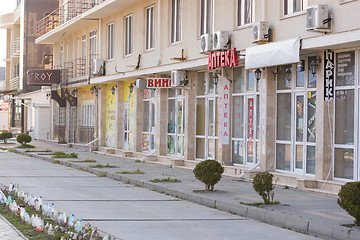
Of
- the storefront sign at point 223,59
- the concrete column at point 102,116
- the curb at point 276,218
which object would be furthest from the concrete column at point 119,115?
the curb at point 276,218

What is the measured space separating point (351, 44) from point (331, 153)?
273cm

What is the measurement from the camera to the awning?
14891mm

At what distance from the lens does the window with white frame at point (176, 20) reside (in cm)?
2328

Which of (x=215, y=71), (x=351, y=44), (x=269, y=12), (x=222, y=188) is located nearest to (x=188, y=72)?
(x=215, y=71)

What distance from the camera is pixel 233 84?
1969 cm

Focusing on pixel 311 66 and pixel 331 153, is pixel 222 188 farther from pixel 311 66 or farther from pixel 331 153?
pixel 311 66

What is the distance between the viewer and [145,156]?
2534 centimetres

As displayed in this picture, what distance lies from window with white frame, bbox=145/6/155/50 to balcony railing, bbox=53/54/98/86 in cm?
707

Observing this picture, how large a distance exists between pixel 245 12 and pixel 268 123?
3607mm

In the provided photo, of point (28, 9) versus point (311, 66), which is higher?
point (28, 9)

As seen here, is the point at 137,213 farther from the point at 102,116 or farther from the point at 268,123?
the point at 102,116

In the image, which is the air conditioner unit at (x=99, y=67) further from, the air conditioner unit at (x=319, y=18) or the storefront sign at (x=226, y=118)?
the air conditioner unit at (x=319, y=18)

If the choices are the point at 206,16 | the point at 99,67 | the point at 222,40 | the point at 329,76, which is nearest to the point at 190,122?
the point at 206,16

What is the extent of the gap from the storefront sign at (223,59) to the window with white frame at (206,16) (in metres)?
2.04
